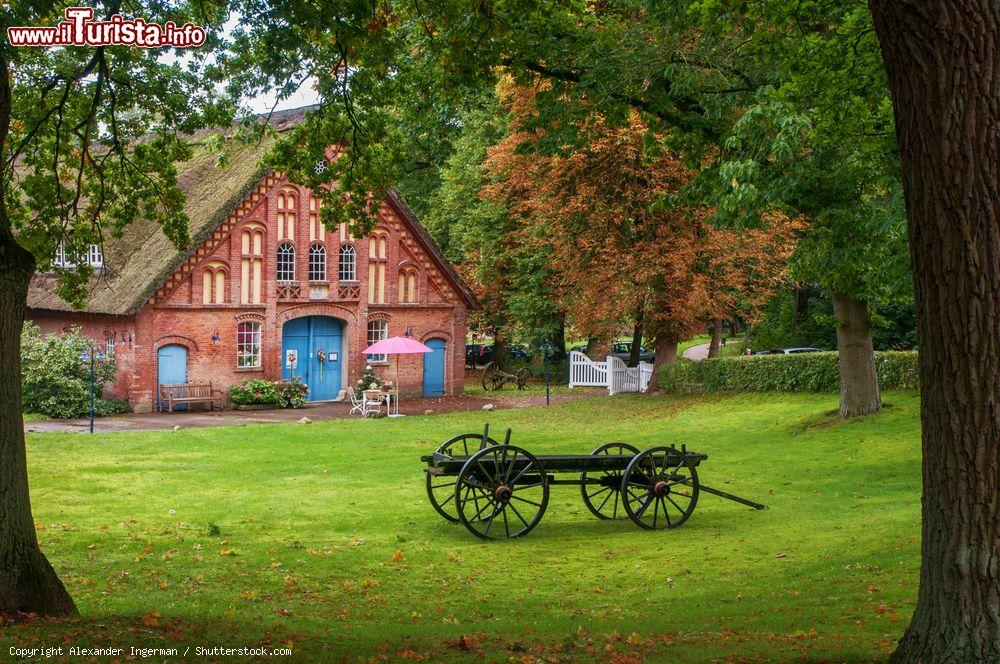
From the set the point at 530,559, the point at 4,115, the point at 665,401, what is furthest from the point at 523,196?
the point at 4,115

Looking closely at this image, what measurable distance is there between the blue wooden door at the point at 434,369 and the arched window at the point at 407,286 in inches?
75.9

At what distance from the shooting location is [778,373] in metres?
30.6

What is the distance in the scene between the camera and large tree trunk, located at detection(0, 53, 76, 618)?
24.4 ft

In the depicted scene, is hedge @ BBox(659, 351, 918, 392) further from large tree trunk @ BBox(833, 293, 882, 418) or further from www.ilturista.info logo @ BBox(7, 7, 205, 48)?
www.ilturista.info logo @ BBox(7, 7, 205, 48)

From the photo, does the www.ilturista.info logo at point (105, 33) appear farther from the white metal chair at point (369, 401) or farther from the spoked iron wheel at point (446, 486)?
the white metal chair at point (369, 401)

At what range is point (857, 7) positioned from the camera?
13.7 meters

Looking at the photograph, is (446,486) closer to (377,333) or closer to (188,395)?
(188,395)

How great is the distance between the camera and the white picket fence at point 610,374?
39.1 meters

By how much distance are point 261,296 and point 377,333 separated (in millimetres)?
5039

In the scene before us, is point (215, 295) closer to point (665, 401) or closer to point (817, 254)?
point (665, 401)

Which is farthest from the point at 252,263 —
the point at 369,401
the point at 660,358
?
the point at 660,358

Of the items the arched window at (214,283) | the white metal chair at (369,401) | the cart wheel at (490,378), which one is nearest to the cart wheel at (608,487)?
the white metal chair at (369,401)

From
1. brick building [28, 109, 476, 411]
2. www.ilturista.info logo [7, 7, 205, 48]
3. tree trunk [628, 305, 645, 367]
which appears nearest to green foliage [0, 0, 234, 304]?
www.ilturista.info logo [7, 7, 205, 48]

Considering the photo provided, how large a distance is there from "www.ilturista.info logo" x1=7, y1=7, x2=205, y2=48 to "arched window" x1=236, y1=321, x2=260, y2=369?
70.3ft
